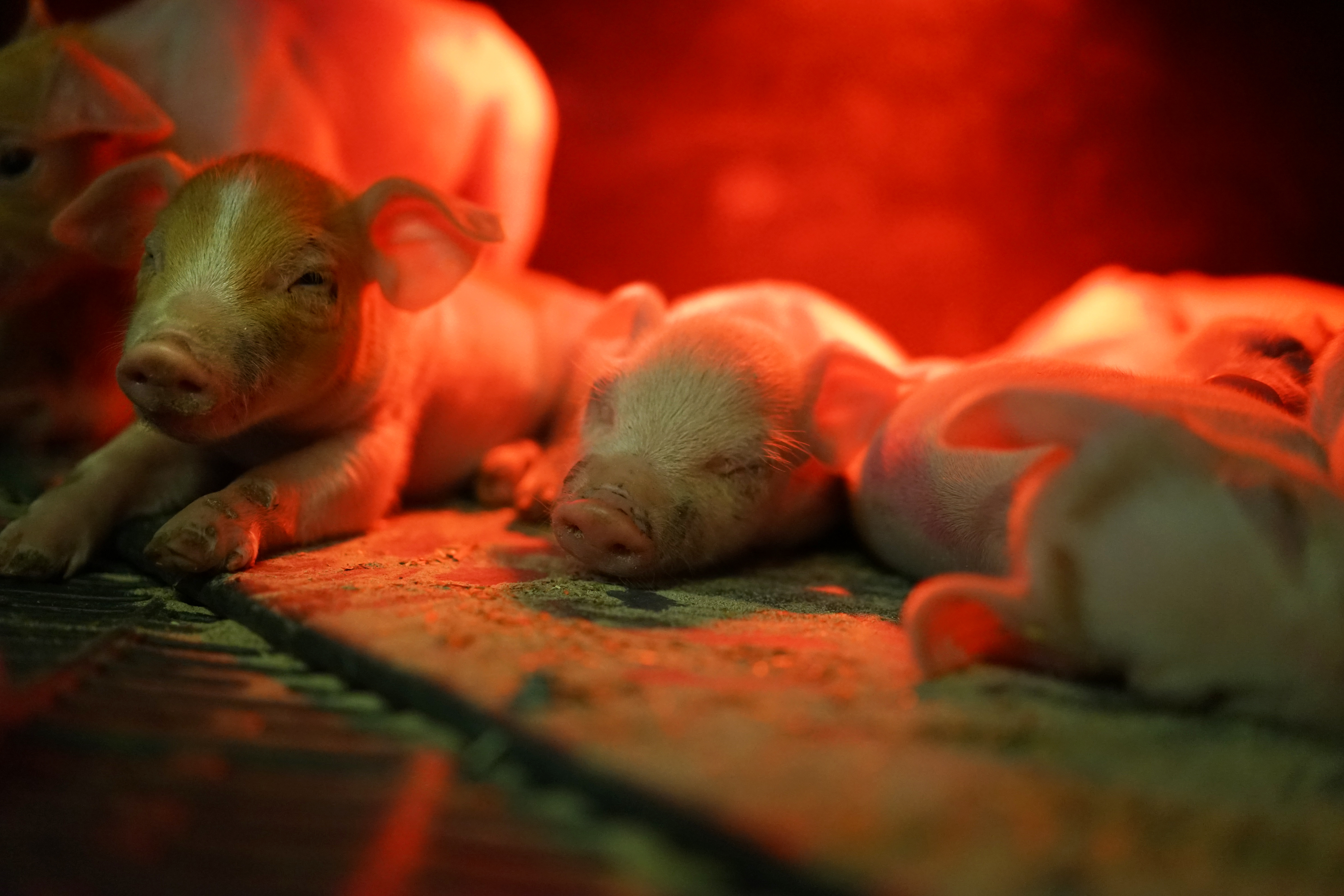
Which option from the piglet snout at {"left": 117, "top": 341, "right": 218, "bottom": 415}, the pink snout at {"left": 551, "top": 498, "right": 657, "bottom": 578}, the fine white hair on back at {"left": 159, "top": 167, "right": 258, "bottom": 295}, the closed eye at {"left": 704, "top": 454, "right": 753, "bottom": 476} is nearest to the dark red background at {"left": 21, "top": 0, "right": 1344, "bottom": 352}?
the closed eye at {"left": 704, "top": 454, "right": 753, "bottom": 476}

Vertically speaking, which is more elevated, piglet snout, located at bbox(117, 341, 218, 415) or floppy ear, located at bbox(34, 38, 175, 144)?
floppy ear, located at bbox(34, 38, 175, 144)

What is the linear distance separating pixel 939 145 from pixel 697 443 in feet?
8.33

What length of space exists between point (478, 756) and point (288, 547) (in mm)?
1169

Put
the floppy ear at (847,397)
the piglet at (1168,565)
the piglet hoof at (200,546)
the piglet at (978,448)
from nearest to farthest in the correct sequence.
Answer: the piglet at (1168,565) → the piglet at (978,448) → the piglet hoof at (200,546) → the floppy ear at (847,397)

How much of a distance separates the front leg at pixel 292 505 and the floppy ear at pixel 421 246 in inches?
14.6

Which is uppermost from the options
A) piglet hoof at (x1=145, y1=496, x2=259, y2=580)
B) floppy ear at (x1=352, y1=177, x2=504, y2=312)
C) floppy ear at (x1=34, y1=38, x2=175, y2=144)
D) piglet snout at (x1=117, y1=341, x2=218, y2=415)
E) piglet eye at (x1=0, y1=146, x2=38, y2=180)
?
floppy ear at (x1=34, y1=38, x2=175, y2=144)

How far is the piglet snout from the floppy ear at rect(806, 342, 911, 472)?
1.34 meters

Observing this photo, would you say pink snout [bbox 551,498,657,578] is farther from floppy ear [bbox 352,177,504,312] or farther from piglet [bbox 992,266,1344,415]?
piglet [bbox 992,266,1344,415]

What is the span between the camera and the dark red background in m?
3.71

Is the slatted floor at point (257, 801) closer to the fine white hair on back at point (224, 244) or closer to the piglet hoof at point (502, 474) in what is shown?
the fine white hair on back at point (224, 244)

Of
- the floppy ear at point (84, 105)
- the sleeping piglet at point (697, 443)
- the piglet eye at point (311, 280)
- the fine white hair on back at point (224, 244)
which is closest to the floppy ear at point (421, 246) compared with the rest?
the piglet eye at point (311, 280)

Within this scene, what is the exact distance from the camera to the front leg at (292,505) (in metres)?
1.81

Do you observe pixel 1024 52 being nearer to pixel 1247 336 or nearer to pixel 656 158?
pixel 656 158

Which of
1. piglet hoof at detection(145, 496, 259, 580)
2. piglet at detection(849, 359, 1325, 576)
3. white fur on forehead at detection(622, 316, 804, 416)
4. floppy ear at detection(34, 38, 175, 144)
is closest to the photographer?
piglet at detection(849, 359, 1325, 576)
